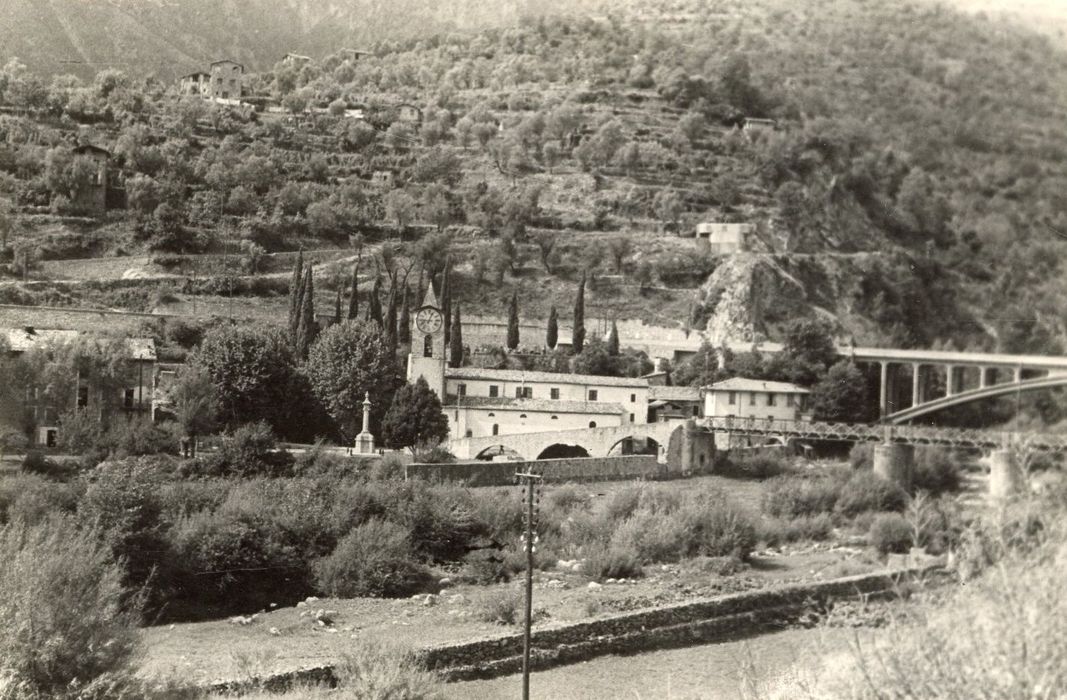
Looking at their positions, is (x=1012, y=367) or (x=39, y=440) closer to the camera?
(x=1012, y=367)

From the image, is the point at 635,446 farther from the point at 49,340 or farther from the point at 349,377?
the point at 49,340

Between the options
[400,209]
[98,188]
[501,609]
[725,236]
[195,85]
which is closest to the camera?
[501,609]

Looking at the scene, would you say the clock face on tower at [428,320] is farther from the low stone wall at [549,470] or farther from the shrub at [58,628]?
the shrub at [58,628]

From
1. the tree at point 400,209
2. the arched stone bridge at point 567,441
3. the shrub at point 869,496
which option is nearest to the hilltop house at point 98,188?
the tree at point 400,209

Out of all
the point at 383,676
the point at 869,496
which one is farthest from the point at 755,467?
the point at 383,676

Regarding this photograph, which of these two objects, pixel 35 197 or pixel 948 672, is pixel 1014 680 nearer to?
pixel 948 672

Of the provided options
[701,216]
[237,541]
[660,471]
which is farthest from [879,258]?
[237,541]
